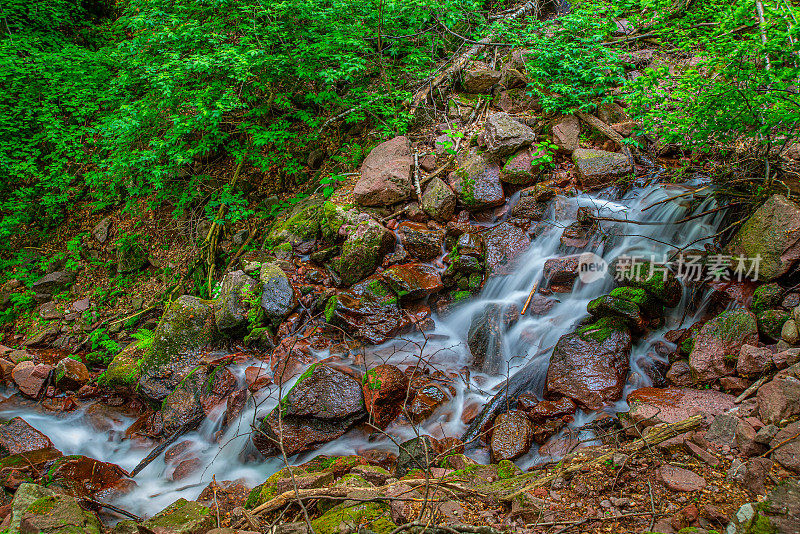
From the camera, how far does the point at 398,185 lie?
19.1 feet

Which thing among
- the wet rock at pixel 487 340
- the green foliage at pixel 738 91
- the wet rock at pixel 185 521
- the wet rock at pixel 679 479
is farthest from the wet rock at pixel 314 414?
the green foliage at pixel 738 91

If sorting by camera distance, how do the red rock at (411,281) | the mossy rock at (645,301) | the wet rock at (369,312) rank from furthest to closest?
the red rock at (411,281) → the wet rock at (369,312) → the mossy rock at (645,301)

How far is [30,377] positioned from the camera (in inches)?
226

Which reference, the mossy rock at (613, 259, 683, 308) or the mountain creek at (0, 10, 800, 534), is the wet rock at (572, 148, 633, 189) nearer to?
the mountain creek at (0, 10, 800, 534)

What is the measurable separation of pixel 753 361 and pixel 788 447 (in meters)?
1.19

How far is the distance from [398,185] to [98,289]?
702 centimetres

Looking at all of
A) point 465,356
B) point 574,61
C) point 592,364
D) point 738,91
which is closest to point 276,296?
point 465,356

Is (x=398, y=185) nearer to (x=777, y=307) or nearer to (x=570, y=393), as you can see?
(x=570, y=393)

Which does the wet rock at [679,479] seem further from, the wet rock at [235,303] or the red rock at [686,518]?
the wet rock at [235,303]

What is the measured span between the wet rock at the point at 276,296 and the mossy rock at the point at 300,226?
0.80 meters

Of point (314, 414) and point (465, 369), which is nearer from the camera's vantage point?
point (314, 414)

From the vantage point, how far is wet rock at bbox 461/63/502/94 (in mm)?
6895

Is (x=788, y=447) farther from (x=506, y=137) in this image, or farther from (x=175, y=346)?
(x=175, y=346)

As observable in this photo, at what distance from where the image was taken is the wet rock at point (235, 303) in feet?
17.5
